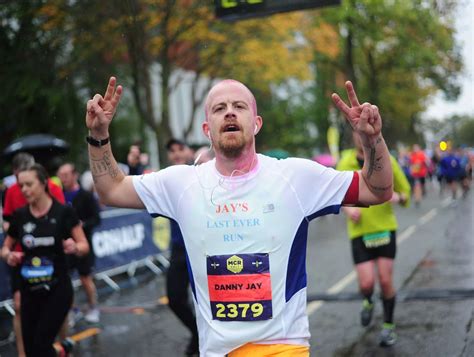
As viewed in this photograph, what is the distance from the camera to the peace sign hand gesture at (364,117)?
9.56 feet

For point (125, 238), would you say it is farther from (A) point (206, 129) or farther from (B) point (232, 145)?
(B) point (232, 145)

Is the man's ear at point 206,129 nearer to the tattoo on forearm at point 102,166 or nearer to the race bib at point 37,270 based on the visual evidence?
the tattoo on forearm at point 102,166

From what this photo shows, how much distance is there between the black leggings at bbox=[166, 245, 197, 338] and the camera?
6.03m

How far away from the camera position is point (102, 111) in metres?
3.06

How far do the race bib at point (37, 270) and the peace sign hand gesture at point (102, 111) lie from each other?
2401 millimetres

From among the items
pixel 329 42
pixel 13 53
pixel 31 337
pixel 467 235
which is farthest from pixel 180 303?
pixel 329 42

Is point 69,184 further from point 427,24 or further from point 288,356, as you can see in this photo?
point 427,24

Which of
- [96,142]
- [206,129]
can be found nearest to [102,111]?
[96,142]

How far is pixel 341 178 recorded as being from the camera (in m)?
3.19

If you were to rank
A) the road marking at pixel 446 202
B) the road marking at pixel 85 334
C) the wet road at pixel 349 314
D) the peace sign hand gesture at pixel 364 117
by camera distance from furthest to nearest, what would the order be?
the road marking at pixel 446 202 < the road marking at pixel 85 334 < the wet road at pixel 349 314 < the peace sign hand gesture at pixel 364 117

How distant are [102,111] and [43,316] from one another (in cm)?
256

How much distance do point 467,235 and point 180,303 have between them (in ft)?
29.3

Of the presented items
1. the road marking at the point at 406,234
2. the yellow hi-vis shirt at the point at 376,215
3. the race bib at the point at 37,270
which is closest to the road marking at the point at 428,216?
the road marking at the point at 406,234

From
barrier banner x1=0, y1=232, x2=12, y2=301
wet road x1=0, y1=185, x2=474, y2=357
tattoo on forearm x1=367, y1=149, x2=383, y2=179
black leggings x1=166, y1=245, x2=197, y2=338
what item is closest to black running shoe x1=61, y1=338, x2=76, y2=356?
wet road x1=0, y1=185, x2=474, y2=357
